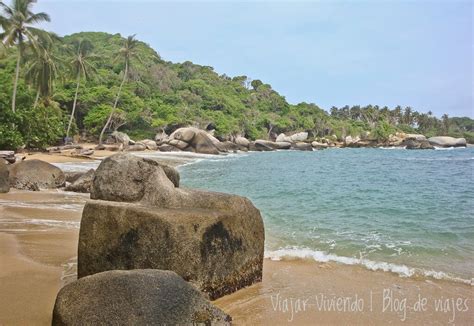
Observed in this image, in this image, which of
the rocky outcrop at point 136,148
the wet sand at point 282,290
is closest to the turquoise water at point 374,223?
the wet sand at point 282,290

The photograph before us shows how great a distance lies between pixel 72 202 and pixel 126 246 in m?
8.34

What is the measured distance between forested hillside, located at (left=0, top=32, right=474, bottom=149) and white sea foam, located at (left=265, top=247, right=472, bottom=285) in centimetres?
2717

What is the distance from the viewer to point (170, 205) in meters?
5.60

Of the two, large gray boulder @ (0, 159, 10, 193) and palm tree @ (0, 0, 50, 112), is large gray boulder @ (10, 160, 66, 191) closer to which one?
large gray boulder @ (0, 159, 10, 193)

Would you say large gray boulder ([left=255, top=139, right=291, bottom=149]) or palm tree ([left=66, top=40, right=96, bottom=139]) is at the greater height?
palm tree ([left=66, top=40, right=96, bottom=139])

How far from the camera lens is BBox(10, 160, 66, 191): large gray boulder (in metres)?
14.9

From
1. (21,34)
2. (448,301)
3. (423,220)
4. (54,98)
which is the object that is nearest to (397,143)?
(54,98)

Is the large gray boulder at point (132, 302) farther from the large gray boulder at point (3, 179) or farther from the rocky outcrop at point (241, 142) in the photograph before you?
the rocky outcrop at point (241, 142)

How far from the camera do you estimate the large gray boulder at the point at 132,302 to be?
3.42 m

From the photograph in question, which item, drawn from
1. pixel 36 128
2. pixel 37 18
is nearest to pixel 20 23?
pixel 37 18

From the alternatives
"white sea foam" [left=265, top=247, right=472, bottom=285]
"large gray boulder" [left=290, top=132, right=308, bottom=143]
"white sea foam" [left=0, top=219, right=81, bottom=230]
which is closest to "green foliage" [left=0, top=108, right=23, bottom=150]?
"white sea foam" [left=0, top=219, right=81, bottom=230]

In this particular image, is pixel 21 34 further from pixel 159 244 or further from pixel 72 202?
pixel 159 244

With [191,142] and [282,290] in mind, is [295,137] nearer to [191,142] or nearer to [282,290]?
[191,142]

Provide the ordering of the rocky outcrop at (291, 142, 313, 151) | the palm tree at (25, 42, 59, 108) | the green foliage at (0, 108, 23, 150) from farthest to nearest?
the rocky outcrop at (291, 142, 313, 151), the palm tree at (25, 42, 59, 108), the green foliage at (0, 108, 23, 150)
